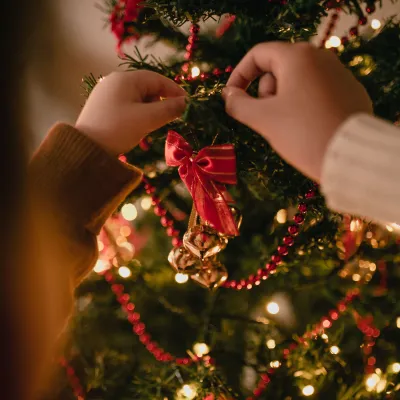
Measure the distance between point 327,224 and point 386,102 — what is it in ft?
0.75

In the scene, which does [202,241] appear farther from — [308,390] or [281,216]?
[308,390]

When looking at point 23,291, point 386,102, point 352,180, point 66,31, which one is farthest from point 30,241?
point 66,31

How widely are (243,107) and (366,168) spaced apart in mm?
142

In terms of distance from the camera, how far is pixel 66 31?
142 centimetres

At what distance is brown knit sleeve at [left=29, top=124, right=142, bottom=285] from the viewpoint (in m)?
0.51

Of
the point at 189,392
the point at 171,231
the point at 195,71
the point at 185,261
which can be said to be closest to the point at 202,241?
the point at 185,261

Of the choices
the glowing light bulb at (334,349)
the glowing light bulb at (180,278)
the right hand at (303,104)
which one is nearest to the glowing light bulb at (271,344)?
the glowing light bulb at (334,349)

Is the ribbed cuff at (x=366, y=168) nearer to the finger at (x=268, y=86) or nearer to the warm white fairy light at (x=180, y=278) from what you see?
the finger at (x=268, y=86)

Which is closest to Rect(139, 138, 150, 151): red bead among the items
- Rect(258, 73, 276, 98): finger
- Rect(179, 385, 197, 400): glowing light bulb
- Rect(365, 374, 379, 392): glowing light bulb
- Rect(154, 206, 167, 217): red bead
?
Rect(154, 206, 167, 217): red bead

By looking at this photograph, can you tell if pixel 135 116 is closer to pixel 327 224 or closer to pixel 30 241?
pixel 30 241

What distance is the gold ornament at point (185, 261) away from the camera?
67cm

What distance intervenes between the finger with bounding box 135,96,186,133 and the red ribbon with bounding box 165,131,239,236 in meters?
0.04

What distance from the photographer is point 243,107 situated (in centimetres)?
45

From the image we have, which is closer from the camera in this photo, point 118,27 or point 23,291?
point 23,291
